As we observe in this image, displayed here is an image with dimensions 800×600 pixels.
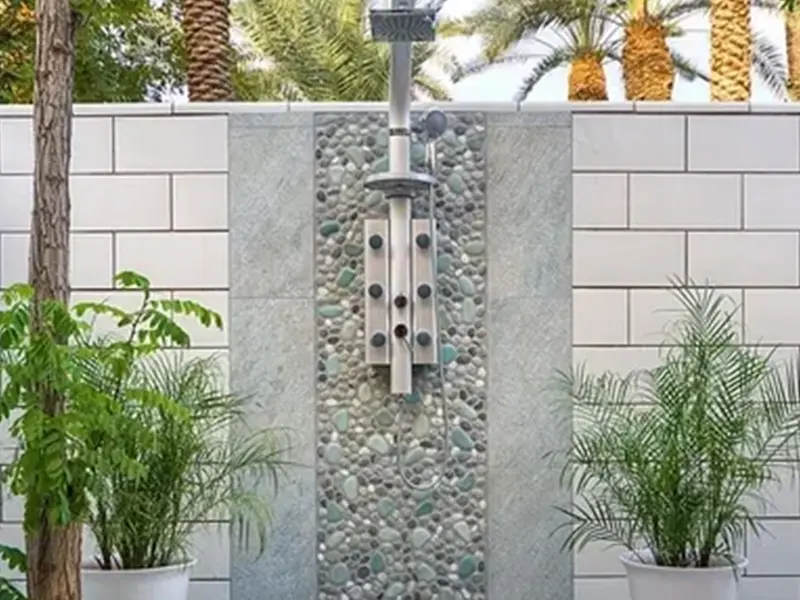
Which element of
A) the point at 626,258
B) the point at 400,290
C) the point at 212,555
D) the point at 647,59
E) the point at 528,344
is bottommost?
the point at 212,555

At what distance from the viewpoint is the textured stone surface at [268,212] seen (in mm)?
2959

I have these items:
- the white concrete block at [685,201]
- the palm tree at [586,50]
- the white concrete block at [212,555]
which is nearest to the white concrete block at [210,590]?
the white concrete block at [212,555]

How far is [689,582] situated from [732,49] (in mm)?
4698

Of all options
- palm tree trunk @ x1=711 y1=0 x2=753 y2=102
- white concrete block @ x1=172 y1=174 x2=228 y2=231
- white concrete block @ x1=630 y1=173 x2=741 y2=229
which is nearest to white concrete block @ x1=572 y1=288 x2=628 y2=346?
white concrete block @ x1=630 y1=173 x2=741 y2=229

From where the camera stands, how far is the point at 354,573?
9.62 feet

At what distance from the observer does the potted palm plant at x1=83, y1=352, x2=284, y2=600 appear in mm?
2453

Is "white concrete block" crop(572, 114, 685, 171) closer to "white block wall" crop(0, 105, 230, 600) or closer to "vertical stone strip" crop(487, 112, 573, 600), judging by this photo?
"vertical stone strip" crop(487, 112, 573, 600)

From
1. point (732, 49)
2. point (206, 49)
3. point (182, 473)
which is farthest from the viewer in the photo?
point (732, 49)

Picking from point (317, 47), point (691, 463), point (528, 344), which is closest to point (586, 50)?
point (317, 47)

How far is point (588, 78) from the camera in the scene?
7.56m

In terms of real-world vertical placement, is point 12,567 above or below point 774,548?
above

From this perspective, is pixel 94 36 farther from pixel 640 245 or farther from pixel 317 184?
pixel 640 245

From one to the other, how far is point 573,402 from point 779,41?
19.1 ft

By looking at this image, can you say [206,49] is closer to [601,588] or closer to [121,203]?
[121,203]
